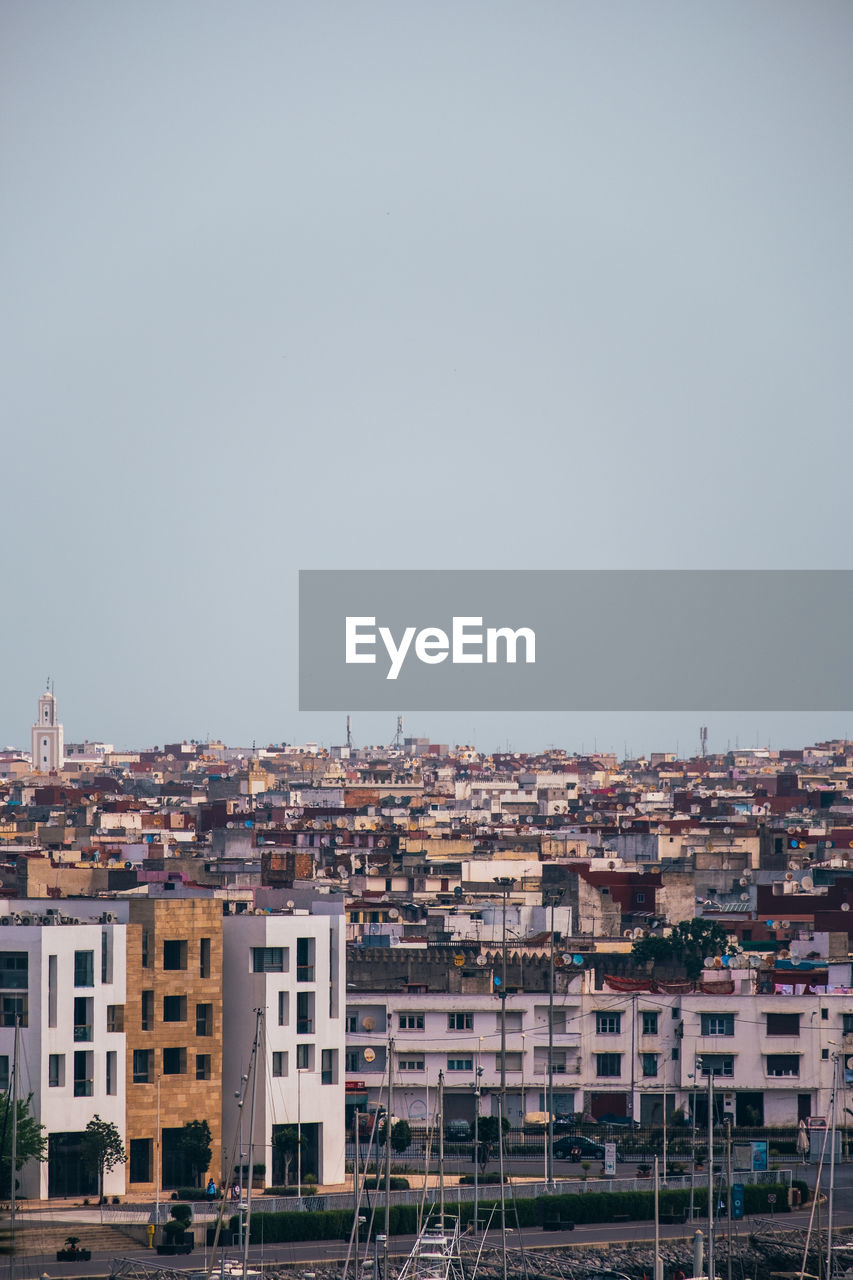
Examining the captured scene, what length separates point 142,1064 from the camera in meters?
37.1

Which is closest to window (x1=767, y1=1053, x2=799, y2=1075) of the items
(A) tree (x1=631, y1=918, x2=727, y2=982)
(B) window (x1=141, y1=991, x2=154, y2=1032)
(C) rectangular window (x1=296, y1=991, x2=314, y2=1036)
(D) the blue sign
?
(A) tree (x1=631, y1=918, x2=727, y2=982)

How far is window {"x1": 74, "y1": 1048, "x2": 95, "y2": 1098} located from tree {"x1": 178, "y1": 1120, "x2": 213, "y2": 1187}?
1399mm

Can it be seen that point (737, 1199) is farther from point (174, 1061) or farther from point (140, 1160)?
point (140, 1160)

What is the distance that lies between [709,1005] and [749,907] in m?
25.7

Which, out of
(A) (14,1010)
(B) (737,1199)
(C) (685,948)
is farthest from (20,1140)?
(C) (685,948)

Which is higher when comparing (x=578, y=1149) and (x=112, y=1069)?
(x=112, y=1069)

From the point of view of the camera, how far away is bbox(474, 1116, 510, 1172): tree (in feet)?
129

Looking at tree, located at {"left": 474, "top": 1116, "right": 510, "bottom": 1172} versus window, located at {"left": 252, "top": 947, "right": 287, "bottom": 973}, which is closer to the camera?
window, located at {"left": 252, "top": 947, "right": 287, "bottom": 973}

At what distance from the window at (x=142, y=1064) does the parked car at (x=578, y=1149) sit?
6638 millimetres

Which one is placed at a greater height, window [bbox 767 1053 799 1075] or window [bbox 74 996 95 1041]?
window [bbox 74 996 95 1041]

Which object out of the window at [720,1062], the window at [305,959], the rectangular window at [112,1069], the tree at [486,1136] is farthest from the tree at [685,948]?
the rectangular window at [112,1069]

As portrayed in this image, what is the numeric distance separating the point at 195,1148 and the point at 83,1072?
171cm

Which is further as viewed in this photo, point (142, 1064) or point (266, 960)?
point (266, 960)

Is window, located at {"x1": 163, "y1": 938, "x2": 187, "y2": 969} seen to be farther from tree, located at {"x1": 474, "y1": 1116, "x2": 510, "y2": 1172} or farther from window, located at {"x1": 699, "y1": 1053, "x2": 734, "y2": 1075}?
window, located at {"x1": 699, "y1": 1053, "x2": 734, "y2": 1075}
